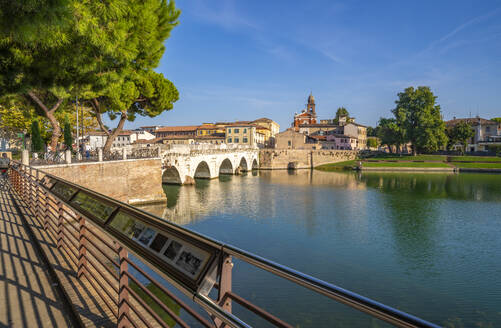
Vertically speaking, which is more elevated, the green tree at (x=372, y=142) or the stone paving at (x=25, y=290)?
the green tree at (x=372, y=142)

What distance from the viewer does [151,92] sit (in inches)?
1113

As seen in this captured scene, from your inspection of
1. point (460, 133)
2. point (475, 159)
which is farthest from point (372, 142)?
point (475, 159)

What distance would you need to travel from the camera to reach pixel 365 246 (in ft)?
53.6

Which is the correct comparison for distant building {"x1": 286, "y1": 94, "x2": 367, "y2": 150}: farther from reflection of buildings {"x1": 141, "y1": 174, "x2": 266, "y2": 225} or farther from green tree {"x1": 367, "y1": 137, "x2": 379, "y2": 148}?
reflection of buildings {"x1": 141, "y1": 174, "x2": 266, "y2": 225}

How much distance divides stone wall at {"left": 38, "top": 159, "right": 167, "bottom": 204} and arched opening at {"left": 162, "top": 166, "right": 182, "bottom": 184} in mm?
8231

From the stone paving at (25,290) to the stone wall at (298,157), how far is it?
6341cm

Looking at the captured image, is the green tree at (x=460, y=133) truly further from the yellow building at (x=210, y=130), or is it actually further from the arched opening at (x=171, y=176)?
the arched opening at (x=171, y=176)

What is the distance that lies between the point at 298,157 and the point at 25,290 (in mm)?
68104

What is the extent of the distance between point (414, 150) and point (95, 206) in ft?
249

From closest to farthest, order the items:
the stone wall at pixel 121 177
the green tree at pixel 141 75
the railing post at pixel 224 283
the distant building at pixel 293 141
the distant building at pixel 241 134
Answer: the railing post at pixel 224 283 → the green tree at pixel 141 75 → the stone wall at pixel 121 177 → the distant building at pixel 241 134 → the distant building at pixel 293 141

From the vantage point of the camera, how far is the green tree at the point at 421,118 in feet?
203

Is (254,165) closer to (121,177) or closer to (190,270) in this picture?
(121,177)

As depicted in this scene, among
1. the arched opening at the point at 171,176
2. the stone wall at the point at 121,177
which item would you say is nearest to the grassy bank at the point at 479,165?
the arched opening at the point at 171,176

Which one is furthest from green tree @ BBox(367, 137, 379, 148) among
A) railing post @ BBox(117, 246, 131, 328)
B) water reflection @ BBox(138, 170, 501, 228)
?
railing post @ BBox(117, 246, 131, 328)
